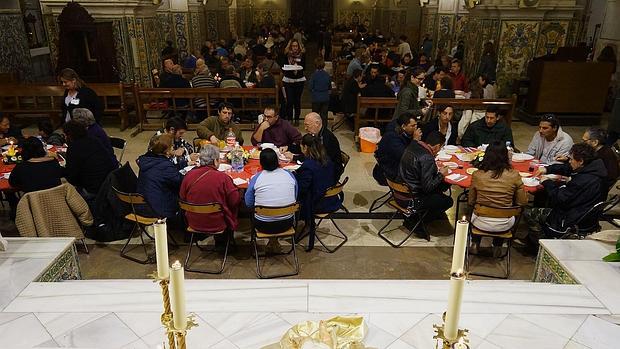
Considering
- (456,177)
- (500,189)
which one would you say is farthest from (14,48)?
(500,189)

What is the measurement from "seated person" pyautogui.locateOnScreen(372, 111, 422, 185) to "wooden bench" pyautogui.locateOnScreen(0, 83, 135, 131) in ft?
20.3

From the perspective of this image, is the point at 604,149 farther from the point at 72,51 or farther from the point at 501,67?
the point at 72,51

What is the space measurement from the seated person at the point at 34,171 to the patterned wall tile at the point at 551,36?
10473 mm

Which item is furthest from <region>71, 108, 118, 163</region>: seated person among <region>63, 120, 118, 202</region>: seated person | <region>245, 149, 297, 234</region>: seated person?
<region>245, 149, 297, 234</region>: seated person

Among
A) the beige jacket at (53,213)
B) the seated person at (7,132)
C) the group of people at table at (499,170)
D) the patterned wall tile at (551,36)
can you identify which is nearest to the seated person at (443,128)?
the group of people at table at (499,170)

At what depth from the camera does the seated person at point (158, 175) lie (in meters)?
4.68

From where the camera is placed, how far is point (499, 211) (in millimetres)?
4422

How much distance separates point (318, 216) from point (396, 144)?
1330 millimetres

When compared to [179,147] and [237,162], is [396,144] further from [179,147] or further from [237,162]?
[179,147]

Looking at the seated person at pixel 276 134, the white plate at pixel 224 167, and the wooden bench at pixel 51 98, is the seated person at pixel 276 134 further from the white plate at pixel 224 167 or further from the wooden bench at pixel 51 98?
the wooden bench at pixel 51 98

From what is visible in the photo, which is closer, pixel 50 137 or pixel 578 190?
pixel 578 190

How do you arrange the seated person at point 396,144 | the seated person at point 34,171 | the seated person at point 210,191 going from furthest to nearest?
the seated person at point 396,144 → the seated person at point 34,171 → the seated person at point 210,191

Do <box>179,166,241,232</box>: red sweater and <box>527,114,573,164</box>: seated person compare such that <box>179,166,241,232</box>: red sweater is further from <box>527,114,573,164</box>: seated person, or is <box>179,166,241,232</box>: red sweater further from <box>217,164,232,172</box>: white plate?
<box>527,114,573,164</box>: seated person

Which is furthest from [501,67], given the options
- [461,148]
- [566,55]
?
[461,148]
